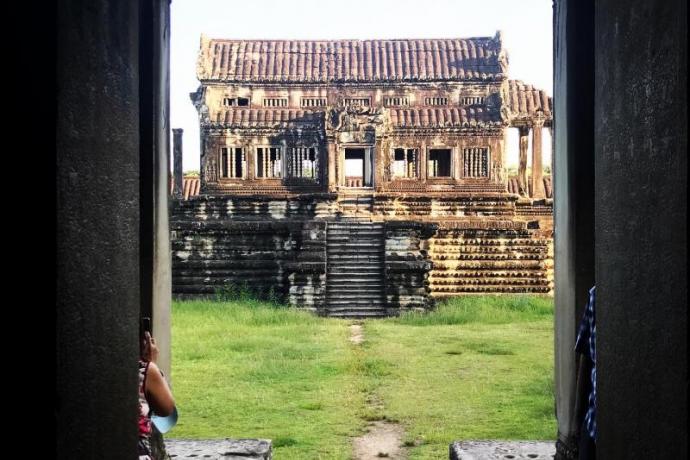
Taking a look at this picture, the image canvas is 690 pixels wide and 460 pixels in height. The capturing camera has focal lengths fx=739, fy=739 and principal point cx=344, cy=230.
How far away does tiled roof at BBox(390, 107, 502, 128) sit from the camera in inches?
763

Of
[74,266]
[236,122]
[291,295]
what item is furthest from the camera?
[236,122]

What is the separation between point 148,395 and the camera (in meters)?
2.97

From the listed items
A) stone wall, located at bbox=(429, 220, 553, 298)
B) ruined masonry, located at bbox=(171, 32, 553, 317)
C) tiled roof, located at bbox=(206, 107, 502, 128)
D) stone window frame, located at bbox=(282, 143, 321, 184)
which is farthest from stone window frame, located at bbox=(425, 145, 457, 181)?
stone wall, located at bbox=(429, 220, 553, 298)

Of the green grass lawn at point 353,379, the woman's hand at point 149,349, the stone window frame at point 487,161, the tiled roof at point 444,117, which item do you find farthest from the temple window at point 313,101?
the woman's hand at point 149,349

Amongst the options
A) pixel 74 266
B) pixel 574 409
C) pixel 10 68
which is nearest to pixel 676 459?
pixel 574 409

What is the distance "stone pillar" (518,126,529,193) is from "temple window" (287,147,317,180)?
6538 millimetres

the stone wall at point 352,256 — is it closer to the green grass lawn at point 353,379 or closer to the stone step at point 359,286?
the stone step at point 359,286

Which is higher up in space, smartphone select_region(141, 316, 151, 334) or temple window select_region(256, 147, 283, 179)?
temple window select_region(256, 147, 283, 179)

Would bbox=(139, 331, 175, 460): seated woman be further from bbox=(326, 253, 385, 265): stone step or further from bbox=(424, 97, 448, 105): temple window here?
A: bbox=(424, 97, 448, 105): temple window

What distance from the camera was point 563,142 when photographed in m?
3.24

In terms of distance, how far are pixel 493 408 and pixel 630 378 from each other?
4189 millimetres

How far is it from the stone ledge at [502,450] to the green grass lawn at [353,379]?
38.5 inches

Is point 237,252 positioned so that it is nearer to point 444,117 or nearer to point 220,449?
point 444,117

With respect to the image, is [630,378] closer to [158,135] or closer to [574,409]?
[574,409]
